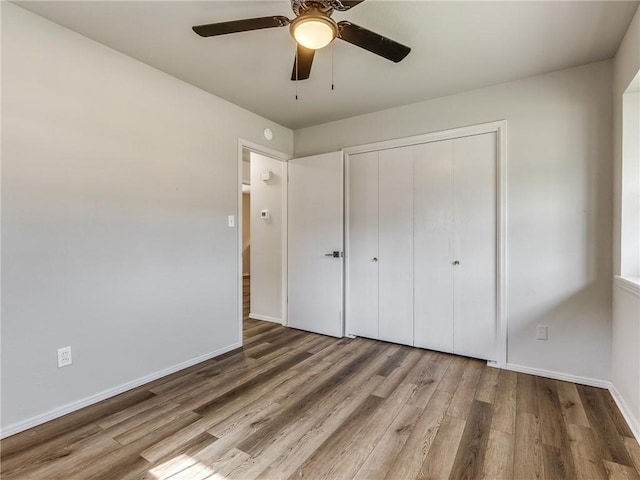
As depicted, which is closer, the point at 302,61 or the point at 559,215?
the point at 302,61

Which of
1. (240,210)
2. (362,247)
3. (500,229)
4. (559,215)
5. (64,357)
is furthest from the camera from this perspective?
(362,247)

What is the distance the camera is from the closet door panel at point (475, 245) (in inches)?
108

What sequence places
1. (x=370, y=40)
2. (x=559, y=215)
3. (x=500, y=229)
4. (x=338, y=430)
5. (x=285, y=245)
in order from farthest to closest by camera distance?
(x=285, y=245) → (x=500, y=229) → (x=559, y=215) → (x=338, y=430) → (x=370, y=40)

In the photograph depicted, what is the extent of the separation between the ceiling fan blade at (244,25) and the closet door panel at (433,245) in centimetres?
193

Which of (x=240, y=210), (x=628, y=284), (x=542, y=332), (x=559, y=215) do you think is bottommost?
(x=542, y=332)

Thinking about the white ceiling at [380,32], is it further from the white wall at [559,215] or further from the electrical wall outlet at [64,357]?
the electrical wall outlet at [64,357]

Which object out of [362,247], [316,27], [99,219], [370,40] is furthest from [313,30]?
[362,247]

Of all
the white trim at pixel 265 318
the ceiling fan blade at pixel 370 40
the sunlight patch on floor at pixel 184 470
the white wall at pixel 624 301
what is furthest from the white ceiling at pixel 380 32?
the white trim at pixel 265 318

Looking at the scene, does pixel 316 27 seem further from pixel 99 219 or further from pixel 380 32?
pixel 99 219

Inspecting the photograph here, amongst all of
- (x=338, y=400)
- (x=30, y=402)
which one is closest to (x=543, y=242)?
(x=338, y=400)

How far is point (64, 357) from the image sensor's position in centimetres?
199

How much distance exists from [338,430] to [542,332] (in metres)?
1.86

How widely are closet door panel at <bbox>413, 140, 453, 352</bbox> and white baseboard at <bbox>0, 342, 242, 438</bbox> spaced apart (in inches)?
81.9

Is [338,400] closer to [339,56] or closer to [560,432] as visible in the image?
[560,432]
